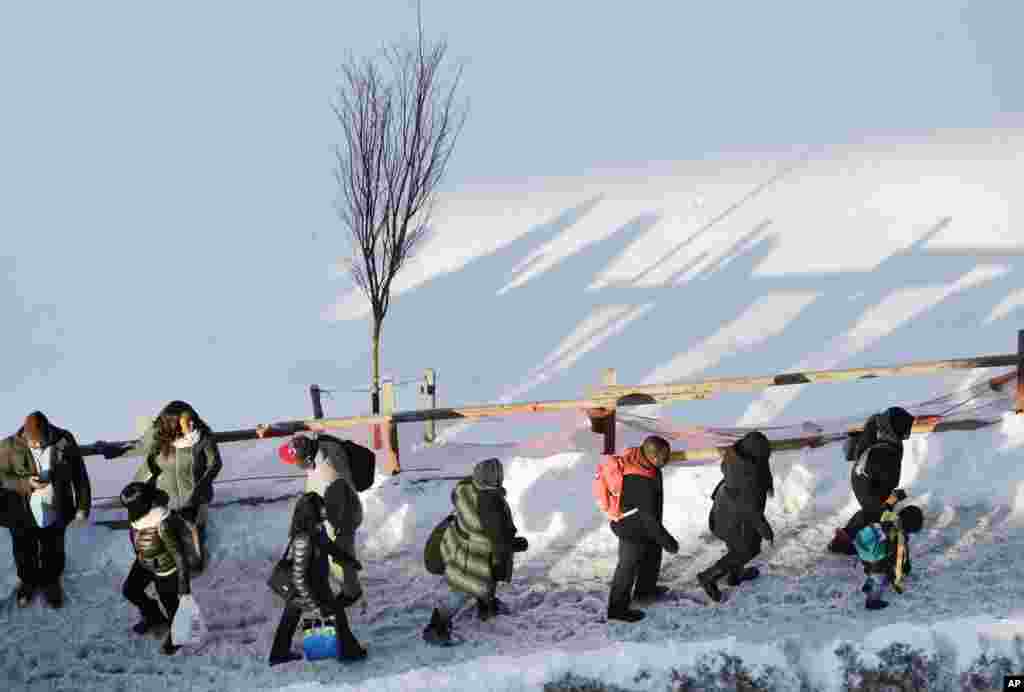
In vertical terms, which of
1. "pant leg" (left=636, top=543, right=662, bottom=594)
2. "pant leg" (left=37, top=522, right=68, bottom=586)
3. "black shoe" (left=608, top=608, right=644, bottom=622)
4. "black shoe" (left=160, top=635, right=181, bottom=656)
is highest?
"pant leg" (left=37, top=522, right=68, bottom=586)

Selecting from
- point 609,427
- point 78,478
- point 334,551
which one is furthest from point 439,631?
point 78,478

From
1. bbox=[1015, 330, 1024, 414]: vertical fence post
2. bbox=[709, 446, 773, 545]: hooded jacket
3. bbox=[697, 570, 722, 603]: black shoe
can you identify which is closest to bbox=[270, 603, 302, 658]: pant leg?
bbox=[697, 570, 722, 603]: black shoe

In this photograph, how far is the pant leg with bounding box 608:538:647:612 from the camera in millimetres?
6770

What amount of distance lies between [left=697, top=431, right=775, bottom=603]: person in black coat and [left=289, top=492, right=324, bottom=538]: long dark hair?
9.68 feet

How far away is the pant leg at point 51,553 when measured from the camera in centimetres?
727

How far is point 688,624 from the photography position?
22.6 feet

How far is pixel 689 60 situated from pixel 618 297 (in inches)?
532

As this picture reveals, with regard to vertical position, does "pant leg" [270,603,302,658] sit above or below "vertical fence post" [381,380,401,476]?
below

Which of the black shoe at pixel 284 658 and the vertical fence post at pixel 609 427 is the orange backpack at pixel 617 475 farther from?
the black shoe at pixel 284 658

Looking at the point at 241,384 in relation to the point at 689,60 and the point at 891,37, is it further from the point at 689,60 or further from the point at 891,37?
the point at 891,37

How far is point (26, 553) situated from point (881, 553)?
6.43 metres

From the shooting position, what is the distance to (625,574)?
6.86 meters

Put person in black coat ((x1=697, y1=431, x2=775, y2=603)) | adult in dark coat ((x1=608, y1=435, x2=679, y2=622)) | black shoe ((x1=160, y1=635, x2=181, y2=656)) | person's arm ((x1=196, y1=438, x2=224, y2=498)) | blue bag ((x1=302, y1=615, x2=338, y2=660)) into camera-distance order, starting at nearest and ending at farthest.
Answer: blue bag ((x1=302, y1=615, x2=338, y2=660)) < adult in dark coat ((x1=608, y1=435, x2=679, y2=622)) < black shoe ((x1=160, y1=635, x2=181, y2=656)) < person in black coat ((x1=697, y1=431, x2=775, y2=603)) < person's arm ((x1=196, y1=438, x2=224, y2=498))

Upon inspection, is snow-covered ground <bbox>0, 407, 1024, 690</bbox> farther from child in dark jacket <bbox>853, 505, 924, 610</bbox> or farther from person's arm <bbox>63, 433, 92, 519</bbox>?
person's arm <bbox>63, 433, 92, 519</bbox>
